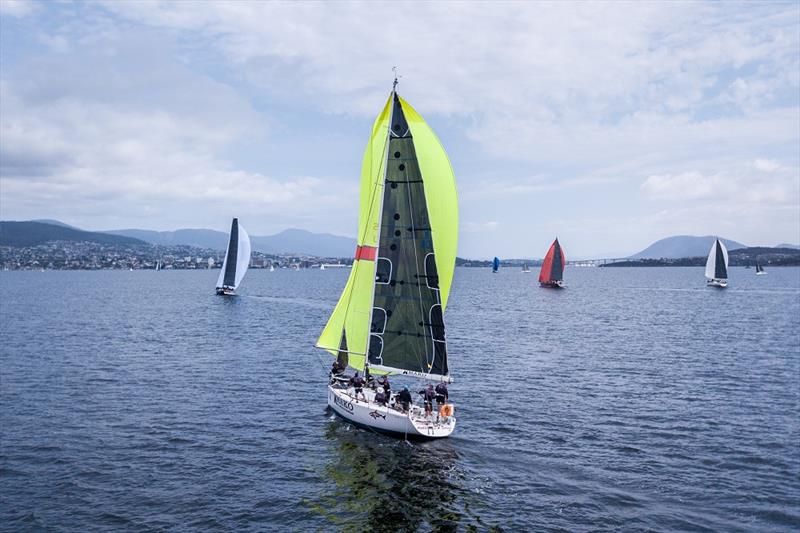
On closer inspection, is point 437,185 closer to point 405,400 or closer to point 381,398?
point 405,400

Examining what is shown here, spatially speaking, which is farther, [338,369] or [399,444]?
[338,369]

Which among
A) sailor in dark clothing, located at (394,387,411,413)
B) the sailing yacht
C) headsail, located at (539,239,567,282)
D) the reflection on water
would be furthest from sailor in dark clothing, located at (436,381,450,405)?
headsail, located at (539,239,567,282)

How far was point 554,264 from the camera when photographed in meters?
157

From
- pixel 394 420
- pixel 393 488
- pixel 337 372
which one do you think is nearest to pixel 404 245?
pixel 394 420

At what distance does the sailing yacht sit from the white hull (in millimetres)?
52

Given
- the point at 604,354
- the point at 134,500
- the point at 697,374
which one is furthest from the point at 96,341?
the point at 697,374

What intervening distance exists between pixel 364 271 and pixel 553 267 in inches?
5202

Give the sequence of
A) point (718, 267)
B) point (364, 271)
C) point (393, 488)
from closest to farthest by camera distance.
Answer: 1. point (393, 488)
2. point (364, 271)
3. point (718, 267)

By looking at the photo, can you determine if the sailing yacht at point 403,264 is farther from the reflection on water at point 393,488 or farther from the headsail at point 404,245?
the reflection on water at point 393,488

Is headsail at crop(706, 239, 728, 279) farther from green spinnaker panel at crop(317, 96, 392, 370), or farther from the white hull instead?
the white hull

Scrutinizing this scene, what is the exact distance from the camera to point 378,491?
79.8 feet

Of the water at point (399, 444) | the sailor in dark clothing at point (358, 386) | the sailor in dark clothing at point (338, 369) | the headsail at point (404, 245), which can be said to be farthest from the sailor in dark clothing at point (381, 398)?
the sailor in dark clothing at point (338, 369)

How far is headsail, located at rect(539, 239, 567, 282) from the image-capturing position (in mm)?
149375

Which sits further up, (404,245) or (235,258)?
(404,245)
